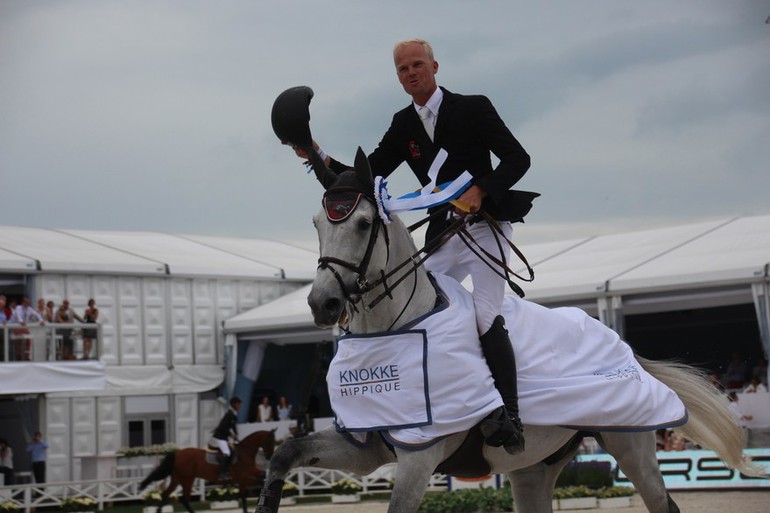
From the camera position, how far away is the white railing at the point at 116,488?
20.4 meters

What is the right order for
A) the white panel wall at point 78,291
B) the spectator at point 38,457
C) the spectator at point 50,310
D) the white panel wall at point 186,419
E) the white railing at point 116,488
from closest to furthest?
1. the white railing at point 116,488
2. the spectator at point 50,310
3. the spectator at point 38,457
4. the white panel wall at point 78,291
5. the white panel wall at point 186,419

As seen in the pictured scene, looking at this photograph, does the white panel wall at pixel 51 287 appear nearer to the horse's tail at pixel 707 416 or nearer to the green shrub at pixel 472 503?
the green shrub at pixel 472 503

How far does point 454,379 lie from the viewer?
5422 millimetres

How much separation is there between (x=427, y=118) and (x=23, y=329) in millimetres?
17111

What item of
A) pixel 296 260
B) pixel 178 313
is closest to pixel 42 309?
pixel 178 313

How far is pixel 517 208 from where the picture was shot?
590 centimetres

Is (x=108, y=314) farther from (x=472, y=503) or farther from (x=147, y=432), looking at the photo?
(x=472, y=503)

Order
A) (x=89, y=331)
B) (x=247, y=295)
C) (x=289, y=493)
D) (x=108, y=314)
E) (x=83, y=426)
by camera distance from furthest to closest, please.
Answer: (x=247, y=295), (x=108, y=314), (x=83, y=426), (x=289, y=493), (x=89, y=331)

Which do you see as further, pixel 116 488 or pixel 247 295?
pixel 247 295

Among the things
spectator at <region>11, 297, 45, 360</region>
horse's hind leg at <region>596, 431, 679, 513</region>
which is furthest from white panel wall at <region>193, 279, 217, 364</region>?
horse's hind leg at <region>596, 431, 679, 513</region>

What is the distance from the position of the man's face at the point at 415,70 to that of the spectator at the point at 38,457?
19.2 meters

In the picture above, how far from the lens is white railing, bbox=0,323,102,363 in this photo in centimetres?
2095

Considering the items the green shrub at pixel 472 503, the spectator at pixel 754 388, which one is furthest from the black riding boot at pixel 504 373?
the spectator at pixel 754 388

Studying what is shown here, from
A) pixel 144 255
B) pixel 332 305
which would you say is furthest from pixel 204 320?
pixel 332 305
